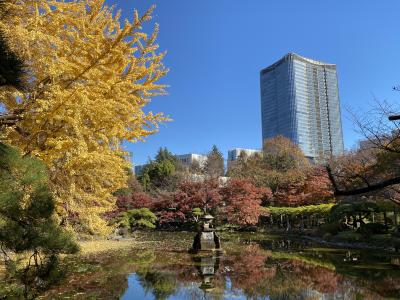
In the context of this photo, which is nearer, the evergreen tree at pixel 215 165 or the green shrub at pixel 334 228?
the green shrub at pixel 334 228

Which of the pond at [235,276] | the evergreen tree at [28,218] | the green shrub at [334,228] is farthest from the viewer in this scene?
the green shrub at [334,228]

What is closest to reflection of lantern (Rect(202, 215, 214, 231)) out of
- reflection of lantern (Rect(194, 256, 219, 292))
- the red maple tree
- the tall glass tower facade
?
reflection of lantern (Rect(194, 256, 219, 292))

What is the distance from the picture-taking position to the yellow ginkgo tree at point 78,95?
480 centimetres

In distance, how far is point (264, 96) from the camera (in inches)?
1903

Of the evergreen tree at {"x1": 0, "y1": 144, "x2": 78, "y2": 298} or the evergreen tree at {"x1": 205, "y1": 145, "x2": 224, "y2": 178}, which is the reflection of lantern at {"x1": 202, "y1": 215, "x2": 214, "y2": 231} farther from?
the evergreen tree at {"x1": 205, "y1": 145, "x2": 224, "y2": 178}

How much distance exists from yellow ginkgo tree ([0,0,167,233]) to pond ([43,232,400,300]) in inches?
63.9

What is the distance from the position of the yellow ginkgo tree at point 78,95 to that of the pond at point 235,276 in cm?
162

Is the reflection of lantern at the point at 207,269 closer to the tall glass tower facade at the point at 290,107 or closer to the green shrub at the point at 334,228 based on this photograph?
A: the green shrub at the point at 334,228

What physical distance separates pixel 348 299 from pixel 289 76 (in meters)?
36.5

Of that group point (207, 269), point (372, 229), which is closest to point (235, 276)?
point (207, 269)

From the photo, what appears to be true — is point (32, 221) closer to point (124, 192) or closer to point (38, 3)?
point (38, 3)

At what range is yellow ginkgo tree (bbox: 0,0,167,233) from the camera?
189 inches

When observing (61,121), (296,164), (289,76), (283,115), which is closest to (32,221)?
(61,121)

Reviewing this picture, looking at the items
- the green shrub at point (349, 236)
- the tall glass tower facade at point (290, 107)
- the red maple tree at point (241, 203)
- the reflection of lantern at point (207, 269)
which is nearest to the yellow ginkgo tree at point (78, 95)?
the reflection of lantern at point (207, 269)
